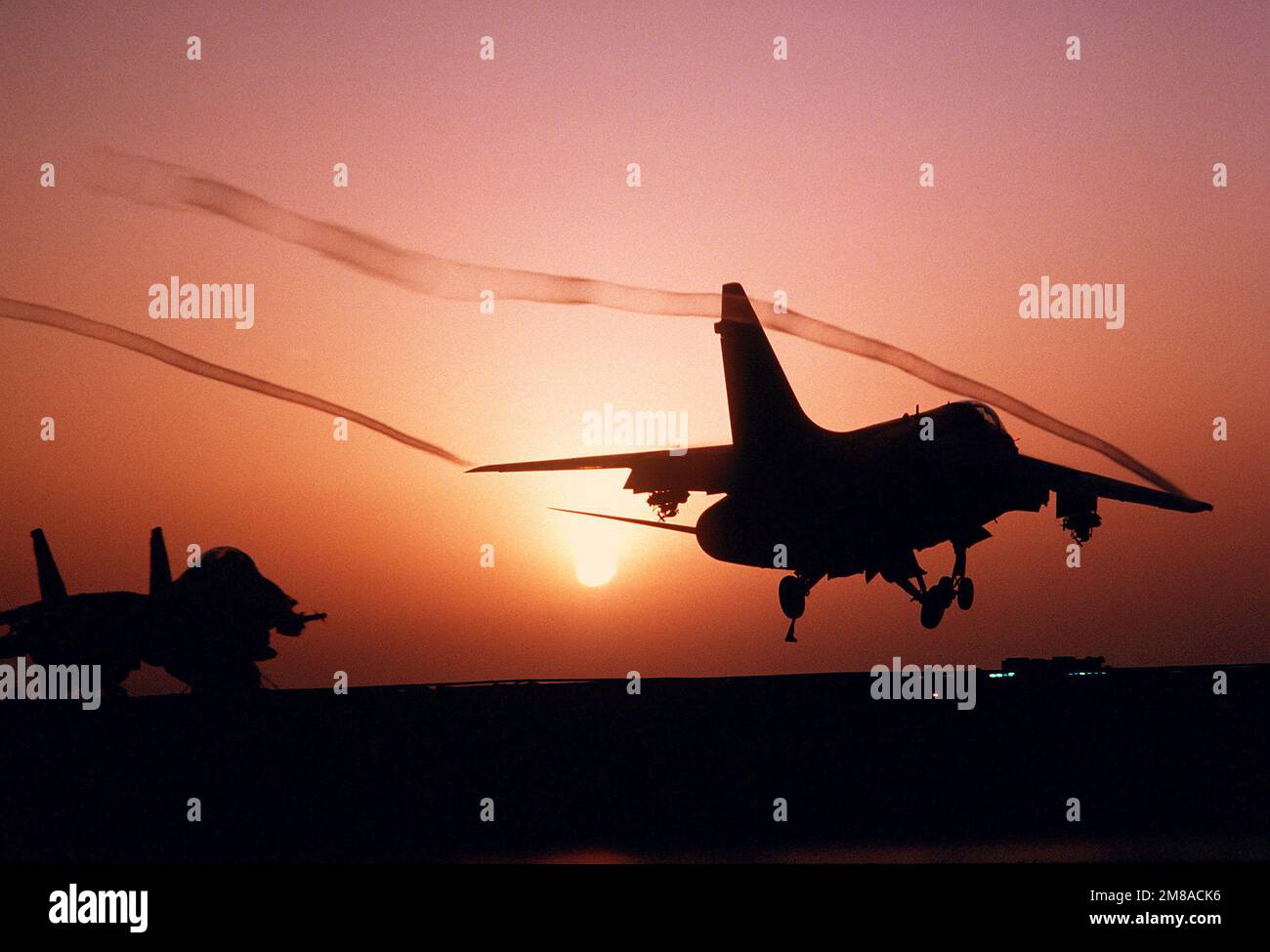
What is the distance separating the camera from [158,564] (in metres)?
62.8

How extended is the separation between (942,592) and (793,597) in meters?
4.45

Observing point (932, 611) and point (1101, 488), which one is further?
point (1101, 488)

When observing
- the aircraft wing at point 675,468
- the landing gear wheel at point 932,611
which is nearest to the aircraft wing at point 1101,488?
the landing gear wheel at point 932,611

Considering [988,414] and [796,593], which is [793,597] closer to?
[796,593]

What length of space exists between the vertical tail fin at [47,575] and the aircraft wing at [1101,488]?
4710cm

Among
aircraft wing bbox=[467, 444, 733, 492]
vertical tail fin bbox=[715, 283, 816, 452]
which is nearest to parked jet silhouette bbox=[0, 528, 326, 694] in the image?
aircraft wing bbox=[467, 444, 733, 492]

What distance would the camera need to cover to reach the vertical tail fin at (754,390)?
39.9 metres

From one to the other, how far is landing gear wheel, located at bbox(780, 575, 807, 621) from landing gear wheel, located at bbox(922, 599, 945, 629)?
366cm

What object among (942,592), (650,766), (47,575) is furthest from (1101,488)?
(47,575)

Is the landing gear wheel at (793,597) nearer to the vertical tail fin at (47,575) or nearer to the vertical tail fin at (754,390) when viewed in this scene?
the vertical tail fin at (754,390)

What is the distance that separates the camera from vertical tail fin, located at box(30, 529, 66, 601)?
6272cm

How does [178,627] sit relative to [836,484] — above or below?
below

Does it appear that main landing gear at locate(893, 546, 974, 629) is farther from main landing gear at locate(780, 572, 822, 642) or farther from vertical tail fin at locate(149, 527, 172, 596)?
vertical tail fin at locate(149, 527, 172, 596)
